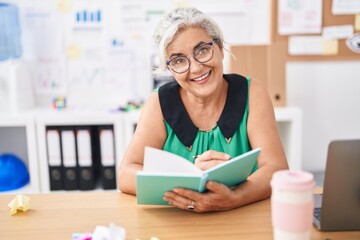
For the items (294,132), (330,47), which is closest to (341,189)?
(294,132)

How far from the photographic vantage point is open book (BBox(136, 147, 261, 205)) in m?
1.17

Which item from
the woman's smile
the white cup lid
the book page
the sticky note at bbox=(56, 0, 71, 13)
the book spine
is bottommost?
the book spine

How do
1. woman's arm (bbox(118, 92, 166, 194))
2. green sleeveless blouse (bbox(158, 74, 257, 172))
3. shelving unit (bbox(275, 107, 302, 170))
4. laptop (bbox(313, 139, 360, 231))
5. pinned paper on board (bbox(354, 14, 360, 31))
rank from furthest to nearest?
1. pinned paper on board (bbox(354, 14, 360, 31))
2. shelving unit (bbox(275, 107, 302, 170))
3. green sleeveless blouse (bbox(158, 74, 257, 172))
4. woman's arm (bbox(118, 92, 166, 194))
5. laptop (bbox(313, 139, 360, 231))

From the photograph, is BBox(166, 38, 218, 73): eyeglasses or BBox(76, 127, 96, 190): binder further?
BBox(76, 127, 96, 190): binder

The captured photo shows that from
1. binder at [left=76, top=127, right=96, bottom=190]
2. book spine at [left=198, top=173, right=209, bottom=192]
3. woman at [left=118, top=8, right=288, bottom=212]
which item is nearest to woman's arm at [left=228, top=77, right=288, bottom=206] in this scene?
woman at [left=118, top=8, right=288, bottom=212]

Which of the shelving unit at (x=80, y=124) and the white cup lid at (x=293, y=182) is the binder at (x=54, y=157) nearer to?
the shelving unit at (x=80, y=124)

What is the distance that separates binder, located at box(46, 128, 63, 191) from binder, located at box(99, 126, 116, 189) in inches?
9.6

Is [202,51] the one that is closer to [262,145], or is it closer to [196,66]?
[196,66]

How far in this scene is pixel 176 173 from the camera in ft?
3.90

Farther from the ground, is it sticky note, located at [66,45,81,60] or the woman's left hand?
sticky note, located at [66,45,81,60]

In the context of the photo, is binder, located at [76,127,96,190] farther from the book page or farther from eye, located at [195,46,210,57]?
the book page

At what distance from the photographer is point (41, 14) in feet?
9.51

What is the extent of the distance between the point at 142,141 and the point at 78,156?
1.18 meters

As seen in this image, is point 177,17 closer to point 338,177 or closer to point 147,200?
point 147,200
